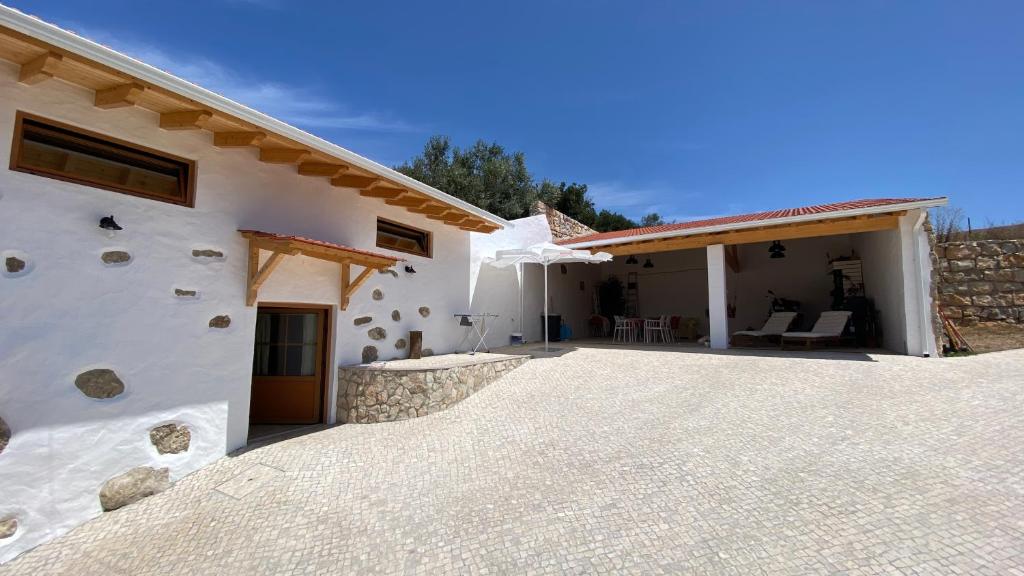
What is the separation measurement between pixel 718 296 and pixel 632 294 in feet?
18.8

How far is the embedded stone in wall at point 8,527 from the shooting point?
3.28 meters

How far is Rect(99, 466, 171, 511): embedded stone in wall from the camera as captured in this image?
3.92 metres

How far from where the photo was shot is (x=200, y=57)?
6.00 m

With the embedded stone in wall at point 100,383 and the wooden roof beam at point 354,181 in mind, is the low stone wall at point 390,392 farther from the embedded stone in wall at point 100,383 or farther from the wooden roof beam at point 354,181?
the wooden roof beam at point 354,181

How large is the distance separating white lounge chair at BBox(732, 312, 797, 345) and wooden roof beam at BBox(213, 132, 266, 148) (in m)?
10.6

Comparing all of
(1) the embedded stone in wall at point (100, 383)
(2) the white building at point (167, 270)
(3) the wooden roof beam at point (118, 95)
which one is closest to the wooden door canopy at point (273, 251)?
(2) the white building at point (167, 270)

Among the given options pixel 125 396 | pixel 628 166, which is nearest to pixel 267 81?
pixel 125 396

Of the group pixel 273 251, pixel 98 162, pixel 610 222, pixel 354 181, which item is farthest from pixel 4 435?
pixel 610 222

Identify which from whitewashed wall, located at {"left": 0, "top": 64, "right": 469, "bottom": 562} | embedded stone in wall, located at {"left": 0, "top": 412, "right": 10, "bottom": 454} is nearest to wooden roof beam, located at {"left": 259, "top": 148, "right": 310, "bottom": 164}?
whitewashed wall, located at {"left": 0, "top": 64, "right": 469, "bottom": 562}

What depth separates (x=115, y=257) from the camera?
4082mm

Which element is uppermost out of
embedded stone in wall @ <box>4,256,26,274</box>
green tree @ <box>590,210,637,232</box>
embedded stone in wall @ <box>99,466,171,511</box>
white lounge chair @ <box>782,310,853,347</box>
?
green tree @ <box>590,210,637,232</box>

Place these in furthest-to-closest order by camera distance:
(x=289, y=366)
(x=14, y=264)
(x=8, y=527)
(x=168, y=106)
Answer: (x=289, y=366) < (x=168, y=106) < (x=14, y=264) < (x=8, y=527)

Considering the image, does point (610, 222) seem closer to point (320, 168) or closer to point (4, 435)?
point (320, 168)

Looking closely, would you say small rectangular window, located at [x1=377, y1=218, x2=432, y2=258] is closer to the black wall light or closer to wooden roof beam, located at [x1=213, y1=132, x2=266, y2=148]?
wooden roof beam, located at [x1=213, y1=132, x2=266, y2=148]
